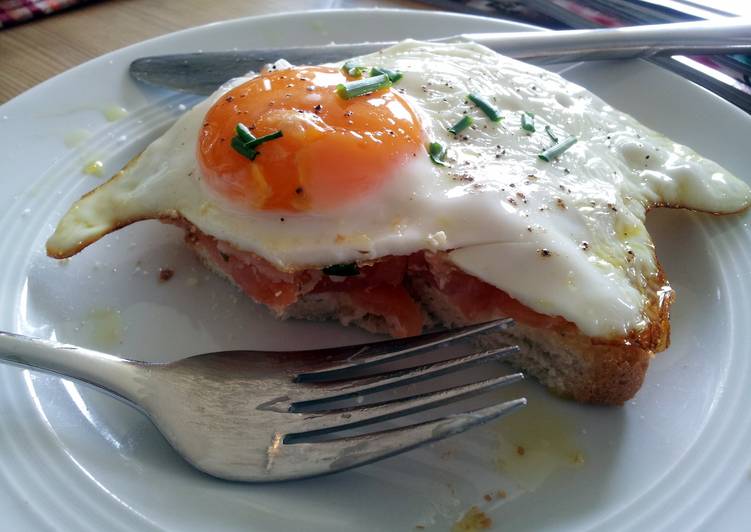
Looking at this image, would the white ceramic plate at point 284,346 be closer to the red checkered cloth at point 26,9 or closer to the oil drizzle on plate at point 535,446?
the oil drizzle on plate at point 535,446

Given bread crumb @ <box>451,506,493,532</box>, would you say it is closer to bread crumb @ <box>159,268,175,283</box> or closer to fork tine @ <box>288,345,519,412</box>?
fork tine @ <box>288,345,519,412</box>

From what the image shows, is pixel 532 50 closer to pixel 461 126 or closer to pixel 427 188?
pixel 461 126

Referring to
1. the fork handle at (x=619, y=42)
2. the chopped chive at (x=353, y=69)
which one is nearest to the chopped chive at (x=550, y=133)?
the chopped chive at (x=353, y=69)

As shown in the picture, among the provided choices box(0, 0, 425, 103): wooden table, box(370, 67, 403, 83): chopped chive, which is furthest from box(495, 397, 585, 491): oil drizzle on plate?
box(0, 0, 425, 103): wooden table

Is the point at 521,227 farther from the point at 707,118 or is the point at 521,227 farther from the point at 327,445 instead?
the point at 707,118

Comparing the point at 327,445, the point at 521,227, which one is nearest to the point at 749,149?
the point at 521,227

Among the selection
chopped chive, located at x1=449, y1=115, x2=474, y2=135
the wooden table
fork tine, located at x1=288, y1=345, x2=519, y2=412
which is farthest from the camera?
the wooden table

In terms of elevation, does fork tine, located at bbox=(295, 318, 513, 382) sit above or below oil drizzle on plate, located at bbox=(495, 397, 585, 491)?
above
